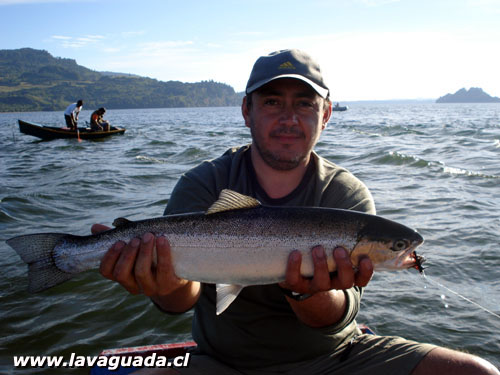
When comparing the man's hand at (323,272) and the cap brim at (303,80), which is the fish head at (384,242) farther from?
the cap brim at (303,80)

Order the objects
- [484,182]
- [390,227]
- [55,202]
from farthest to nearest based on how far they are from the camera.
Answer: [484,182] → [55,202] → [390,227]

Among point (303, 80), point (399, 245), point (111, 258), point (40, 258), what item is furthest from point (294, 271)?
point (40, 258)

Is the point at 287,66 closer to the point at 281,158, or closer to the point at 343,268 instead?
the point at 281,158

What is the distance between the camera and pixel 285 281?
11.0 feet

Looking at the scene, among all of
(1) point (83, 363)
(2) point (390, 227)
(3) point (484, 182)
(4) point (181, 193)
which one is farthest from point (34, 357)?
(3) point (484, 182)

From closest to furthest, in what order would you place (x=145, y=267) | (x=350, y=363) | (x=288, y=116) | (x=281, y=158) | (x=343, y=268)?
(x=343, y=268)
(x=145, y=267)
(x=350, y=363)
(x=281, y=158)
(x=288, y=116)

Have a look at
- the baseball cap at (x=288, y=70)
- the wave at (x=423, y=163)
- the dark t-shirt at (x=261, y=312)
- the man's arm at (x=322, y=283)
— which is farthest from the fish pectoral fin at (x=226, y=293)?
the wave at (x=423, y=163)

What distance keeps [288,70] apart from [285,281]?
2162mm

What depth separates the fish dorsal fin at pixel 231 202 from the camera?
341 centimetres

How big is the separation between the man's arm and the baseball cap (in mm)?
1850

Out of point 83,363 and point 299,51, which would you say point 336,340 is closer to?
point 299,51

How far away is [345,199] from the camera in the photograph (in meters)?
4.14

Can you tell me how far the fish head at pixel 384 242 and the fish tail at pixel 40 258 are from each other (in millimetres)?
2545

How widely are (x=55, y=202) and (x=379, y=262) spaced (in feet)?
40.4
